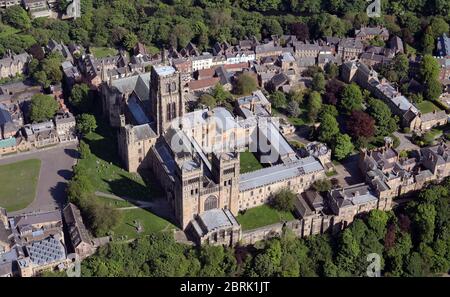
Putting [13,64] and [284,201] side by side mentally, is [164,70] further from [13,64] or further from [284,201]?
[13,64]

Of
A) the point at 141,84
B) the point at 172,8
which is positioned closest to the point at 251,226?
the point at 141,84

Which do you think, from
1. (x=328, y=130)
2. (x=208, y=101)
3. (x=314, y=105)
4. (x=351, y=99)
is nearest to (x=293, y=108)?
(x=314, y=105)

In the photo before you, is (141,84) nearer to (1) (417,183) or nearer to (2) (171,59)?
(2) (171,59)

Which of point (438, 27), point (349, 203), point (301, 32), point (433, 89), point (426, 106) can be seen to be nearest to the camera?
point (349, 203)

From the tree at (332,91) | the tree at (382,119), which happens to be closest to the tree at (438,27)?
the tree at (332,91)

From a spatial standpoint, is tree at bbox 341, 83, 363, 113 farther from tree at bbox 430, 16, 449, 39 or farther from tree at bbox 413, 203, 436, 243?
tree at bbox 430, 16, 449, 39

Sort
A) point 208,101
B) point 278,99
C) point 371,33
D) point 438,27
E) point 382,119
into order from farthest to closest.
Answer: point 371,33
point 438,27
point 278,99
point 208,101
point 382,119
